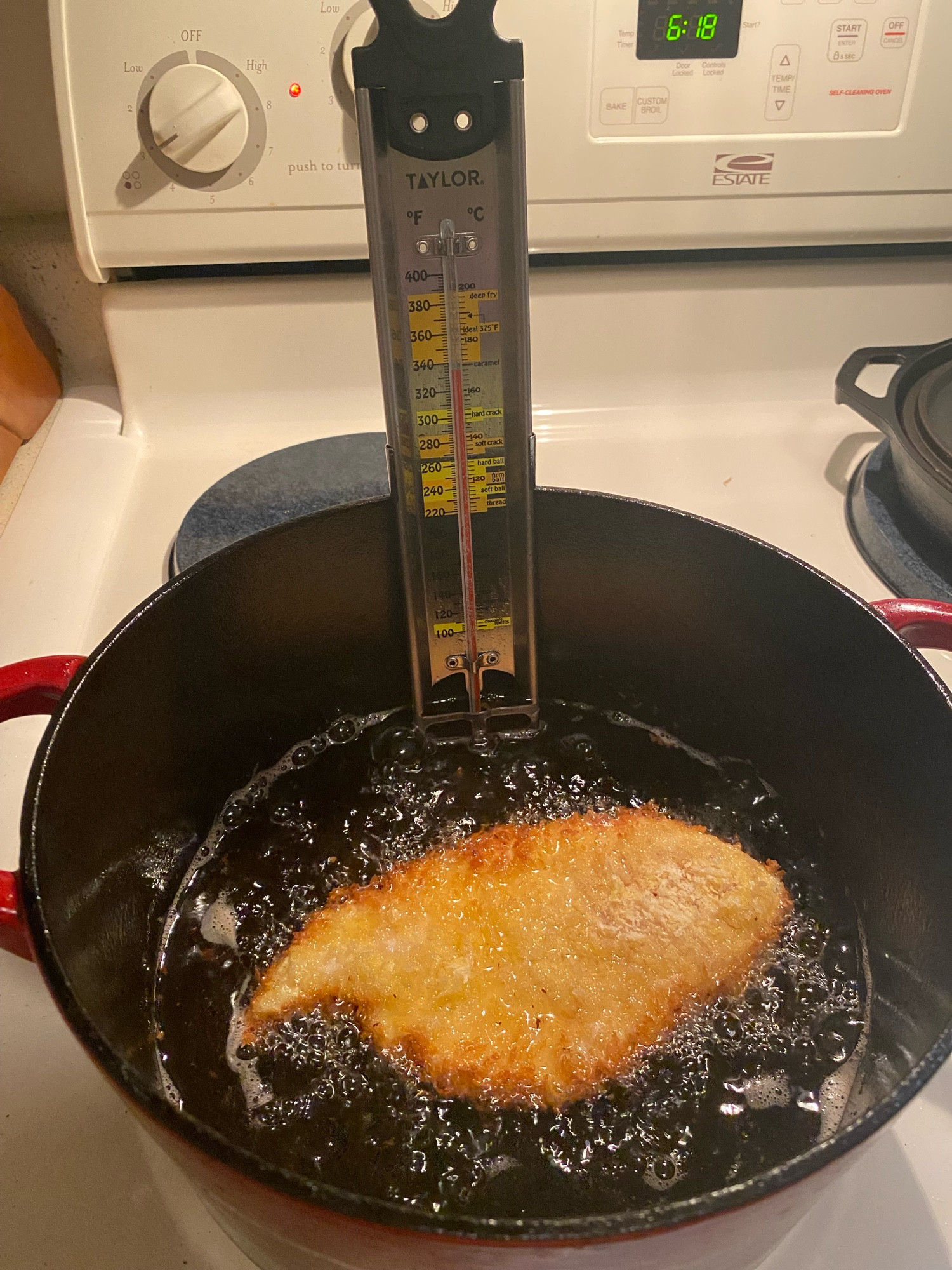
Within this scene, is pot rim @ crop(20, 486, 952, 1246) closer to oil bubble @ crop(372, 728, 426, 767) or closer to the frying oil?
the frying oil

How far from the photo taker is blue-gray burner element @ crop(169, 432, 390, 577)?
0.88 metres

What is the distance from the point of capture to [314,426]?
3.52 feet

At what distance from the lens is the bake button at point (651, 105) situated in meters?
0.89

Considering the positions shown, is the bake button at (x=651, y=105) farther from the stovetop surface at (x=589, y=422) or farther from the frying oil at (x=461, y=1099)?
the frying oil at (x=461, y=1099)

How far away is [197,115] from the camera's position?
842 millimetres

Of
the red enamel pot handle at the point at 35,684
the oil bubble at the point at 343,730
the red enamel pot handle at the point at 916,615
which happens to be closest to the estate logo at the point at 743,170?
the red enamel pot handle at the point at 916,615

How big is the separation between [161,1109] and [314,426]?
844 mm

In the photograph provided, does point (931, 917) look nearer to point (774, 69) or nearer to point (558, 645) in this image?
point (558, 645)

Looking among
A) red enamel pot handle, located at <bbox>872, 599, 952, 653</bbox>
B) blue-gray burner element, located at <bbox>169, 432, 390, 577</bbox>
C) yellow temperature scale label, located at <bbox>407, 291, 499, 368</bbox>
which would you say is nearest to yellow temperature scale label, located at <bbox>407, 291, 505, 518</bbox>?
yellow temperature scale label, located at <bbox>407, 291, 499, 368</bbox>

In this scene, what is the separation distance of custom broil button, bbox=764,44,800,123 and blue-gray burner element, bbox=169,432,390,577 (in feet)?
1.69

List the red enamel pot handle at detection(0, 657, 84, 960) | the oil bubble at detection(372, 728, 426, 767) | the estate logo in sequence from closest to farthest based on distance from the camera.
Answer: the red enamel pot handle at detection(0, 657, 84, 960), the oil bubble at detection(372, 728, 426, 767), the estate logo

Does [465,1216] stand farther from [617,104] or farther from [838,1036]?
[617,104]

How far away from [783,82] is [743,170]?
0.27 feet

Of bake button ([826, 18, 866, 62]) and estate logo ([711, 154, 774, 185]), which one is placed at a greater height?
bake button ([826, 18, 866, 62])
